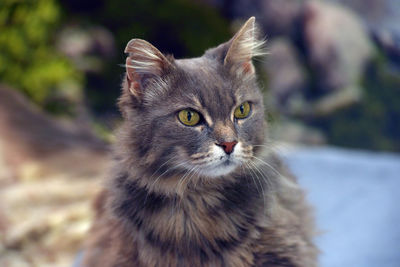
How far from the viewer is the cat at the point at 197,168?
171 cm

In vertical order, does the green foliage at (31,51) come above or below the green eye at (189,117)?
above

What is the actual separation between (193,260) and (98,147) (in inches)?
89.8

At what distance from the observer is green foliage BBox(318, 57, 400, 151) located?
6.13 meters

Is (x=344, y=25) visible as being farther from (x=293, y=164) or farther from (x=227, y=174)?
(x=227, y=174)

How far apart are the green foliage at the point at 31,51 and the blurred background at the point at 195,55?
0.01m

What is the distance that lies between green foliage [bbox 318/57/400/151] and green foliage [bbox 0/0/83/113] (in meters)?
3.92

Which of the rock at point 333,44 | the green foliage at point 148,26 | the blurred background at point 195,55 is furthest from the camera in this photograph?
the rock at point 333,44

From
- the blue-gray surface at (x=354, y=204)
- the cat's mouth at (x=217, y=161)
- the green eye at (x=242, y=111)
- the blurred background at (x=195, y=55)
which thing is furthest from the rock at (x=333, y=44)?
the cat's mouth at (x=217, y=161)

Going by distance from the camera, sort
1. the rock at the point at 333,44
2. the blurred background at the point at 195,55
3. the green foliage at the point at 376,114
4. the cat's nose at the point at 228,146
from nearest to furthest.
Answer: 1. the cat's nose at the point at 228,146
2. the blurred background at the point at 195,55
3. the green foliage at the point at 376,114
4. the rock at the point at 333,44

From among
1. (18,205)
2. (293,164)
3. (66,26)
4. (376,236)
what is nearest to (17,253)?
(18,205)

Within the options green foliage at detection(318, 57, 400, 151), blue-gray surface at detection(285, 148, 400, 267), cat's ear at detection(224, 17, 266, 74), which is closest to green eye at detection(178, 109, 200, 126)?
cat's ear at detection(224, 17, 266, 74)

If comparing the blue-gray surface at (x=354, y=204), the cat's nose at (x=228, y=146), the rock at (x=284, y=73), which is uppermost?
the rock at (x=284, y=73)

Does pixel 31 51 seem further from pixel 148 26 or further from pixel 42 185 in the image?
pixel 42 185

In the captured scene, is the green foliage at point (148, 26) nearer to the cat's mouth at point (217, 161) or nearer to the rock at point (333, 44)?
the rock at point (333, 44)
